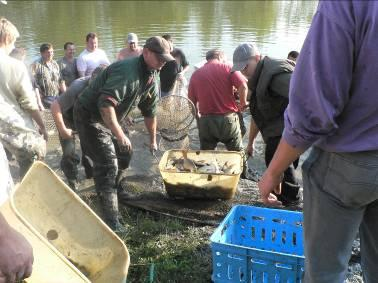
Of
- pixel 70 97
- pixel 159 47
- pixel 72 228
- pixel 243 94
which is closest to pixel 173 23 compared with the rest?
pixel 243 94

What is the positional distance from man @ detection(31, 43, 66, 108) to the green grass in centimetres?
505

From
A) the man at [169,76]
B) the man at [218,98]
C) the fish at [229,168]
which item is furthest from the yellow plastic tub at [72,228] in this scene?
the man at [169,76]

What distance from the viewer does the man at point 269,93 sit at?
163 inches

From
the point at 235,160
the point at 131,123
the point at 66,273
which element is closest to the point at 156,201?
the point at 235,160

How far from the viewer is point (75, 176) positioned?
572cm

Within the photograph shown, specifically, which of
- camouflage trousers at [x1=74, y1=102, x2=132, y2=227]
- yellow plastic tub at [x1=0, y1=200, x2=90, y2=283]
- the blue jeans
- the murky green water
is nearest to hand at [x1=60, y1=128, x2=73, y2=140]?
camouflage trousers at [x1=74, y1=102, x2=132, y2=227]

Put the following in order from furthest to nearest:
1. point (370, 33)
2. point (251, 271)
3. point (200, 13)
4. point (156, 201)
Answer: point (200, 13)
point (156, 201)
point (251, 271)
point (370, 33)

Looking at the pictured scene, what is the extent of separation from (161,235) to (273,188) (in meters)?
2.19

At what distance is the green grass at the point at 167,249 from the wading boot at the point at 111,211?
14 cm

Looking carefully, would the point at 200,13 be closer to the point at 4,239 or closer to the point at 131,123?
the point at 131,123

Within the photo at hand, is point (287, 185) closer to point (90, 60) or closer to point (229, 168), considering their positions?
point (229, 168)

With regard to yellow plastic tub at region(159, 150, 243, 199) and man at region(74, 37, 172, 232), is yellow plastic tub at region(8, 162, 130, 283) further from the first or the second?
yellow plastic tub at region(159, 150, 243, 199)

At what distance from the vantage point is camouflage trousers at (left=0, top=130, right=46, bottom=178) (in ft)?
14.7

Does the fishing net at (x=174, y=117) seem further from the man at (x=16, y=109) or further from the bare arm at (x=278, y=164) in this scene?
the bare arm at (x=278, y=164)
